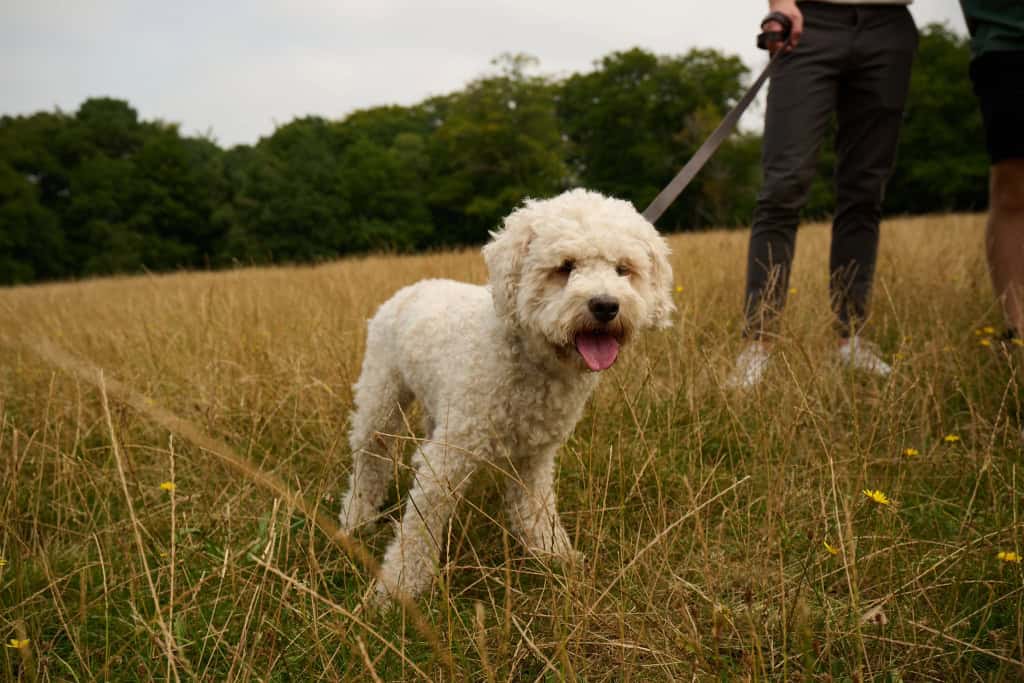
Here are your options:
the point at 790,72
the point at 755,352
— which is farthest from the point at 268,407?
the point at 790,72

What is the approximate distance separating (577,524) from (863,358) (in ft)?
8.57

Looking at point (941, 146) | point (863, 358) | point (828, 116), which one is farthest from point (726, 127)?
point (941, 146)

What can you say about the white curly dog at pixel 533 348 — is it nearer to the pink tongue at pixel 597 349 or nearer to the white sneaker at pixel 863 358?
the pink tongue at pixel 597 349

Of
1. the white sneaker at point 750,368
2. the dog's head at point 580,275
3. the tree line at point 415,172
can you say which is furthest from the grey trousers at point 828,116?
the tree line at point 415,172

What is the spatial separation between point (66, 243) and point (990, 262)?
41501 millimetres

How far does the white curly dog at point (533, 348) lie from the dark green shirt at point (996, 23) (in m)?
2.16

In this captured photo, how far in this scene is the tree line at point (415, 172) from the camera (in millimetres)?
32906

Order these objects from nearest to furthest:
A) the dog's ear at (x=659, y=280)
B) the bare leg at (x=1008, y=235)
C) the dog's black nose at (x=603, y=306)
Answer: the dog's black nose at (x=603, y=306), the dog's ear at (x=659, y=280), the bare leg at (x=1008, y=235)

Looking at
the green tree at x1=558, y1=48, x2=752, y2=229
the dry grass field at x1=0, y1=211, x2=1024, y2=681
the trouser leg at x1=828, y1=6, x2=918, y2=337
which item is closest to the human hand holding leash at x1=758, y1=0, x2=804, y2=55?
the trouser leg at x1=828, y1=6, x2=918, y2=337

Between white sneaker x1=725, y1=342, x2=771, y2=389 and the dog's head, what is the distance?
906 mm

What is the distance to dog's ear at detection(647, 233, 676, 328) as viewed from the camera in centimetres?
222

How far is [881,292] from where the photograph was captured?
15.7 ft

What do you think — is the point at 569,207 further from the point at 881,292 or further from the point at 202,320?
the point at 881,292

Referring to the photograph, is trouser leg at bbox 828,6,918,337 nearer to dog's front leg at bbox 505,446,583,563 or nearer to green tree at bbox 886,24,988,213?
dog's front leg at bbox 505,446,583,563
